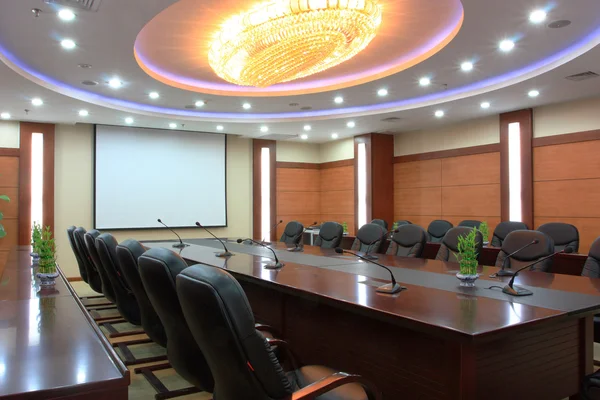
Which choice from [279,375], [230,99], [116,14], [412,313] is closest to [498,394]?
[412,313]

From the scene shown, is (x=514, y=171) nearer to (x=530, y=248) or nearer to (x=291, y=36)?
(x=530, y=248)

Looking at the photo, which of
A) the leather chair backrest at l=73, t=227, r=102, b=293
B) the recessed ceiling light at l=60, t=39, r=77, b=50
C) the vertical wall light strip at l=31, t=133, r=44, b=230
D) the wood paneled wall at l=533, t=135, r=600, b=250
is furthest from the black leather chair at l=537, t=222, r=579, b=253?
the vertical wall light strip at l=31, t=133, r=44, b=230

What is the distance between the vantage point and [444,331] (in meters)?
1.97

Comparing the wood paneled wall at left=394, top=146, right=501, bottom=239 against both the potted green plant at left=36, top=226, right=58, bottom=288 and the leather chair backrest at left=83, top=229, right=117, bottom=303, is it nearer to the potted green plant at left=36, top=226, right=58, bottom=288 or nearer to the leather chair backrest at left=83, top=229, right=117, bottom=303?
the leather chair backrest at left=83, top=229, right=117, bottom=303

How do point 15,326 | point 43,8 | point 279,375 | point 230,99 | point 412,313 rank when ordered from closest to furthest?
point 279,375 → point 15,326 → point 412,313 → point 43,8 → point 230,99

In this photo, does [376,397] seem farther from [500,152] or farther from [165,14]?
[500,152]

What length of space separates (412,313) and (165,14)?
360 cm

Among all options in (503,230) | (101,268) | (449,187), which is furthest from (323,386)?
(449,187)

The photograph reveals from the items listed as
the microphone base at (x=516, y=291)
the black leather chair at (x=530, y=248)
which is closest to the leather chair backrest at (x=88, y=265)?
the microphone base at (x=516, y=291)

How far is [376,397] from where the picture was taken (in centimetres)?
191

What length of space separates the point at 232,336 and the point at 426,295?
1.51 meters

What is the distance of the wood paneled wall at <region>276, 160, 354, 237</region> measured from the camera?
10.5 meters

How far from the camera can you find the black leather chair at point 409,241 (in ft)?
16.8

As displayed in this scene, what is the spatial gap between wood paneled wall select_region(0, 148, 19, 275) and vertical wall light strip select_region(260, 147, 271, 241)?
15.3 ft
